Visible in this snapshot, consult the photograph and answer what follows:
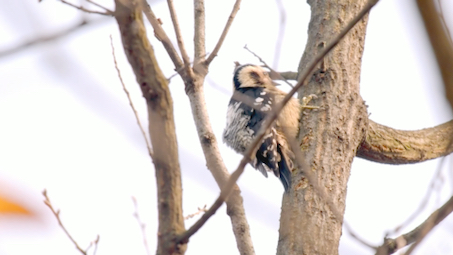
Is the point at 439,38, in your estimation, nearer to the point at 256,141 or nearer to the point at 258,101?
the point at 256,141

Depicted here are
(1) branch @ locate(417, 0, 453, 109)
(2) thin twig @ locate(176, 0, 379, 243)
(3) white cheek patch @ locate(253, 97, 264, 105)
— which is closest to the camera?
(1) branch @ locate(417, 0, 453, 109)

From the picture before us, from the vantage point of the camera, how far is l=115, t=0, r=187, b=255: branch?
1.74 meters

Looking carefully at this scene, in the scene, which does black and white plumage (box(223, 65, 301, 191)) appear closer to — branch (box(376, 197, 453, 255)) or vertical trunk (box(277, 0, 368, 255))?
vertical trunk (box(277, 0, 368, 255))

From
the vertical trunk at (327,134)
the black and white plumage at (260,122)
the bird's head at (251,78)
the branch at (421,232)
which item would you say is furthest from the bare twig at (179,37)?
the bird's head at (251,78)

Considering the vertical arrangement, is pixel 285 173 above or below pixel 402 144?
below

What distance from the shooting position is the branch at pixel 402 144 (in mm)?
4062

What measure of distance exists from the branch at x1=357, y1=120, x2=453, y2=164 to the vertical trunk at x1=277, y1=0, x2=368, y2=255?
0.34m

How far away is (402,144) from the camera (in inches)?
170

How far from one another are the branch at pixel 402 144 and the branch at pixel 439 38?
→ 314cm

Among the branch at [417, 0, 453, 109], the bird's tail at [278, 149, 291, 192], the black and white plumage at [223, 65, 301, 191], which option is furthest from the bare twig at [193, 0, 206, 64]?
the branch at [417, 0, 453, 109]

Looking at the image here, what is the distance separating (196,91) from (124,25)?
1470 mm

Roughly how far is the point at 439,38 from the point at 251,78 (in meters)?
4.53

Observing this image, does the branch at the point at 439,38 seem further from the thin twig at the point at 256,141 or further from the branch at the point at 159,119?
the branch at the point at 159,119

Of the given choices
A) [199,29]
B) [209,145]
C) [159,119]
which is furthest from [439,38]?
[199,29]
